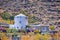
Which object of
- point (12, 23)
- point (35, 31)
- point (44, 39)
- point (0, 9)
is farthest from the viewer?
point (0, 9)

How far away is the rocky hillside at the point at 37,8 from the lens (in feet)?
21.6

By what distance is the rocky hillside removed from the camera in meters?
6.58

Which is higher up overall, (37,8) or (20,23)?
(37,8)

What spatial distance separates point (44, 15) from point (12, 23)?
1223 millimetres

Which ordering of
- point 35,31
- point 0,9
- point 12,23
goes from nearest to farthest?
point 35,31
point 12,23
point 0,9

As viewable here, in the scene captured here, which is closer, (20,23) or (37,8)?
(20,23)

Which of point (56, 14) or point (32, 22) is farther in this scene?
point (56, 14)

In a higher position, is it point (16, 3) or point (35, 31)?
point (16, 3)

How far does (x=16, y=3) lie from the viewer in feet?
22.6

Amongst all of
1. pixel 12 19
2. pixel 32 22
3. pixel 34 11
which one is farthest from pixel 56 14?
pixel 12 19

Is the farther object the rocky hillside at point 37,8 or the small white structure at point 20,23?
the rocky hillside at point 37,8

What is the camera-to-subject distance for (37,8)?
6.79m

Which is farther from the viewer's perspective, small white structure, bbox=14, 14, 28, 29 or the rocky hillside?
the rocky hillside

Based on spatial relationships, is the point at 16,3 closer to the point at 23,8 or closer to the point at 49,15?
the point at 23,8
